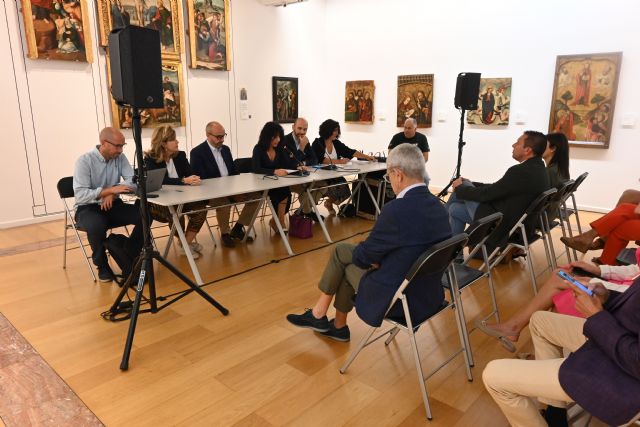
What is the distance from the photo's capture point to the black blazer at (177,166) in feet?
15.1

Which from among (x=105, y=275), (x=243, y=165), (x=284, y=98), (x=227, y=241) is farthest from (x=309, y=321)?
(x=284, y=98)

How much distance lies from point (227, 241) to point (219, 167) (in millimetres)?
879

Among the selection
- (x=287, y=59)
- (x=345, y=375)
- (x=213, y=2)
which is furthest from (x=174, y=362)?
(x=287, y=59)

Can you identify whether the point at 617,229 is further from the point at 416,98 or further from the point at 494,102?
the point at 416,98

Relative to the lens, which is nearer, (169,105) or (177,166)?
(177,166)

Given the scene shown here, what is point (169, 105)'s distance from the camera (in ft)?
24.3

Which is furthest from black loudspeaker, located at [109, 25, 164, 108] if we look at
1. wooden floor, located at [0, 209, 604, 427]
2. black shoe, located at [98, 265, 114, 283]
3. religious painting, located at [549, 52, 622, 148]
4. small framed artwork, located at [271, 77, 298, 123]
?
Result: religious painting, located at [549, 52, 622, 148]

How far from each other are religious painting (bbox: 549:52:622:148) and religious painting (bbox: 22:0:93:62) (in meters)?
7.07

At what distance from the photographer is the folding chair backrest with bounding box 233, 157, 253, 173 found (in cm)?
573

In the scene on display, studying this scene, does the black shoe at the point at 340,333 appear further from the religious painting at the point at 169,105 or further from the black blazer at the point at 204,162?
the religious painting at the point at 169,105

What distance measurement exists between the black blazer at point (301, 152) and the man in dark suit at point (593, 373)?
170 inches

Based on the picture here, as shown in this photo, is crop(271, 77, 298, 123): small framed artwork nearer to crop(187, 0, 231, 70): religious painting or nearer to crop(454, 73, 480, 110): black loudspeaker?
crop(187, 0, 231, 70): religious painting

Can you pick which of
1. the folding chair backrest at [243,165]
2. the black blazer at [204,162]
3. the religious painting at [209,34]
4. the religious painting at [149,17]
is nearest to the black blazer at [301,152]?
the folding chair backrest at [243,165]

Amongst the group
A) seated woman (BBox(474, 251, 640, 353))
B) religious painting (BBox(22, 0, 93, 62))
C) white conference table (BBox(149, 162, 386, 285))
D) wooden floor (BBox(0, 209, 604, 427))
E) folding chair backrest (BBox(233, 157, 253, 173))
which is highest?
religious painting (BBox(22, 0, 93, 62))
